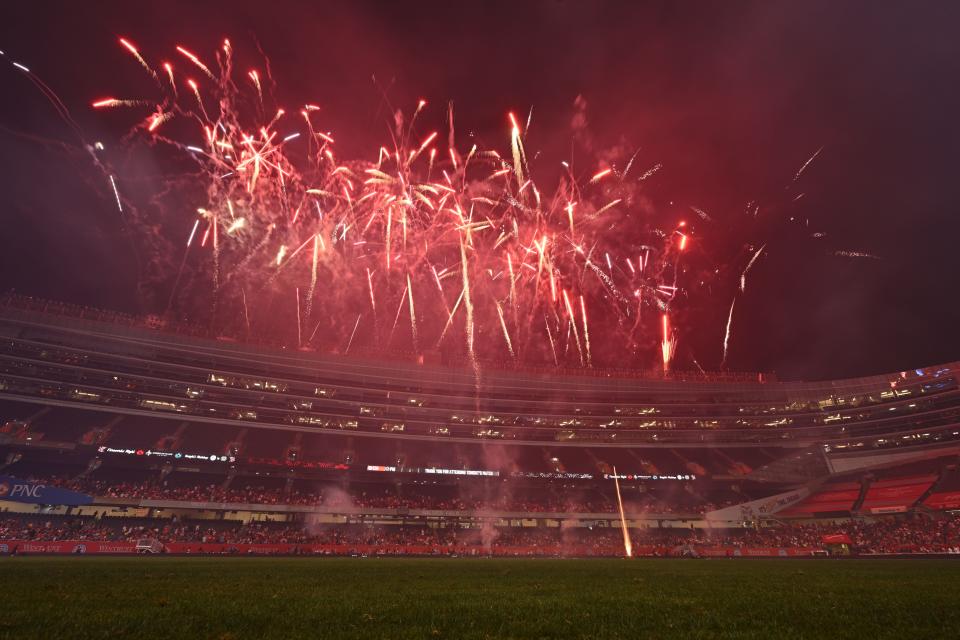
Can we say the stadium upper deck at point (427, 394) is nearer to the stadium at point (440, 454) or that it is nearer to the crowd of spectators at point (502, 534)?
the stadium at point (440, 454)

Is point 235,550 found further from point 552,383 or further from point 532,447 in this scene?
point 552,383

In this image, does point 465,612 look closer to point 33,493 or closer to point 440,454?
point 33,493

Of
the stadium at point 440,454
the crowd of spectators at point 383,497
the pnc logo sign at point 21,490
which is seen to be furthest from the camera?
the crowd of spectators at point 383,497

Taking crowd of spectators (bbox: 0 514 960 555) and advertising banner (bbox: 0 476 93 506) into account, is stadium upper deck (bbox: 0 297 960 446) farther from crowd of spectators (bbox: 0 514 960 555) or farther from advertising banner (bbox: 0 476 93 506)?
advertising banner (bbox: 0 476 93 506)

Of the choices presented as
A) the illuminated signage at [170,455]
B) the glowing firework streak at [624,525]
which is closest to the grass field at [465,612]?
the glowing firework streak at [624,525]

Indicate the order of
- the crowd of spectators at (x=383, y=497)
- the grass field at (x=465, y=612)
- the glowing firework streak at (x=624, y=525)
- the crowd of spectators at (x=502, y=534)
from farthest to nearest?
the glowing firework streak at (x=624, y=525), the crowd of spectators at (x=383, y=497), the crowd of spectators at (x=502, y=534), the grass field at (x=465, y=612)

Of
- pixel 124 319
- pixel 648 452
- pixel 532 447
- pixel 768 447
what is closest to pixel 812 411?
pixel 768 447

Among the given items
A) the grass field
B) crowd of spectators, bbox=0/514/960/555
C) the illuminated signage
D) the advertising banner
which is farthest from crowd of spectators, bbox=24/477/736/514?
the grass field

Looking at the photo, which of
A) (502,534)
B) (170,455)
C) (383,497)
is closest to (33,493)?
(170,455)
